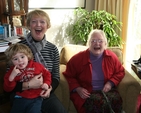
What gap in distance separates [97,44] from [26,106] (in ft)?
2.89

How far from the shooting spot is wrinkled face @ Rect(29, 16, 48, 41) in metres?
1.85

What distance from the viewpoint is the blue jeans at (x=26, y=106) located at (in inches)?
65.9

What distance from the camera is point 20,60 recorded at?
168 centimetres

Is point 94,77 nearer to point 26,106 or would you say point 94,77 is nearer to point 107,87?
point 107,87

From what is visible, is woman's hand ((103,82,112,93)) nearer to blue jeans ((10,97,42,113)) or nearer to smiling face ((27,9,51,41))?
blue jeans ((10,97,42,113))

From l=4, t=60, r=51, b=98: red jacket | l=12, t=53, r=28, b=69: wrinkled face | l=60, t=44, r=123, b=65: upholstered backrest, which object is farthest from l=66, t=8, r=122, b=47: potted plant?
l=12, t=53, r=28, b=69: wrinkled face

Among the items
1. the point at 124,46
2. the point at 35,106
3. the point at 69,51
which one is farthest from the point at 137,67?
the point at 124,46

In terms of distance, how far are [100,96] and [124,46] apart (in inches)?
70.3

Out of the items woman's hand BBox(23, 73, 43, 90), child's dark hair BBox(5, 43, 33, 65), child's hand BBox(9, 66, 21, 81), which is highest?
child's dark hair BBox(5, 43, 33, 65)

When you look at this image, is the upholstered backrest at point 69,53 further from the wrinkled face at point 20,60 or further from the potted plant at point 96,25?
the wrinkled face at point 20,60

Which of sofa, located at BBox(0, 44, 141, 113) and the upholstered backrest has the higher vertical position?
the upholstered backrest

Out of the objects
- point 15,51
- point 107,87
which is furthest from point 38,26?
point 107,87

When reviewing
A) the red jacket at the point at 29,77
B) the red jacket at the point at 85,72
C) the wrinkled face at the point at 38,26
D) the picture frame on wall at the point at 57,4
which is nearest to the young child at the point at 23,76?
the red jacket at the point at 29,77

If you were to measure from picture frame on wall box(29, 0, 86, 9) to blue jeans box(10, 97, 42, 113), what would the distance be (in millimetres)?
1789
